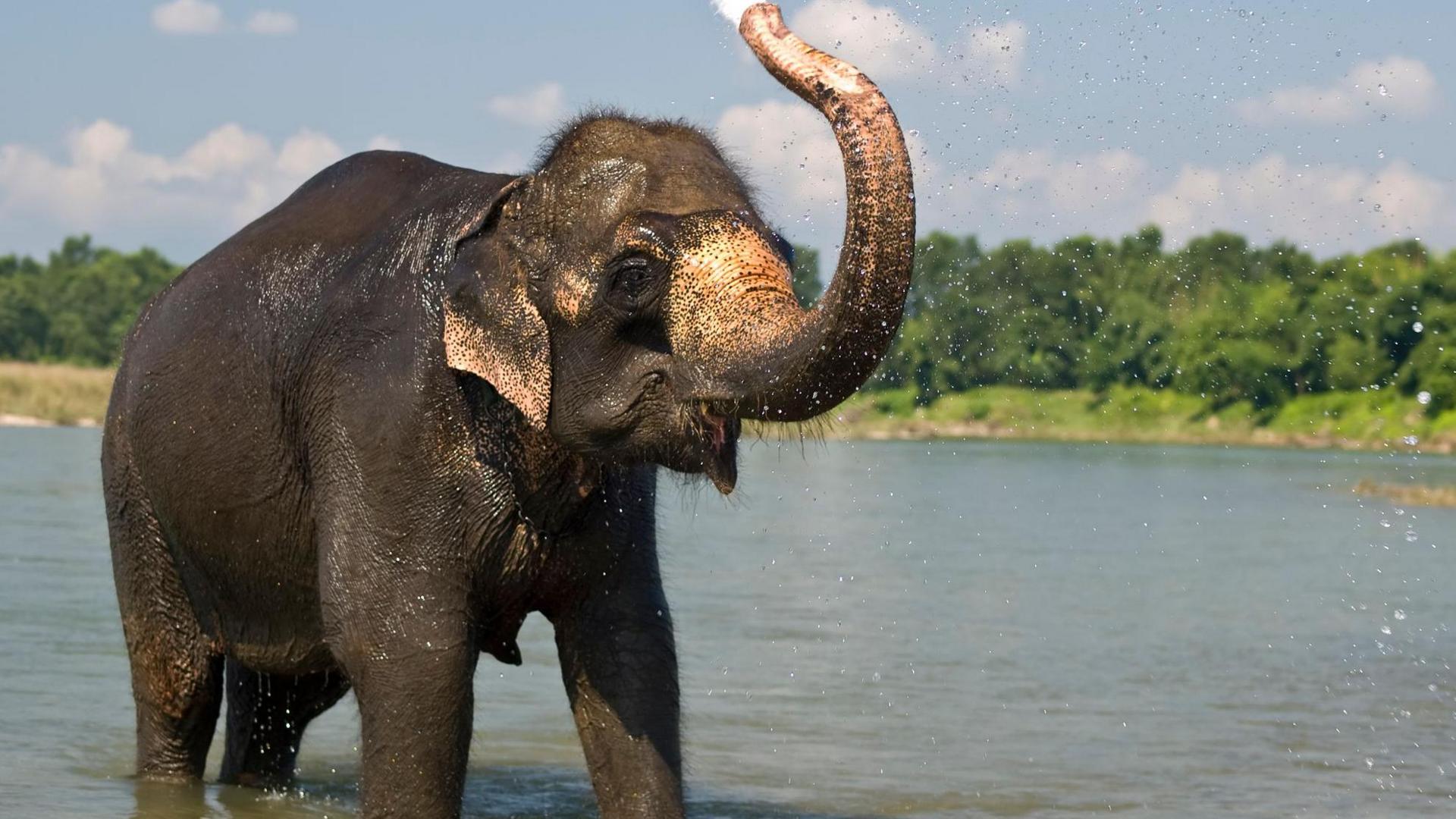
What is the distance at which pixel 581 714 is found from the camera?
20.8 ft

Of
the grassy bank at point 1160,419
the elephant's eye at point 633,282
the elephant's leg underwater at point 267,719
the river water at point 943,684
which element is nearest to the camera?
the elephant's eye at point 633,282

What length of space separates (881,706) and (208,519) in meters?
6.24

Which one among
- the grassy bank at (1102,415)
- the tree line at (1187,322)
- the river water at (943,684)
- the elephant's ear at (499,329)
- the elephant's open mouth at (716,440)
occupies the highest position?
the tree line at (1187,322)

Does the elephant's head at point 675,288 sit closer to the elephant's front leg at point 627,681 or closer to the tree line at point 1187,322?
the elephant's front leg at point 627,681

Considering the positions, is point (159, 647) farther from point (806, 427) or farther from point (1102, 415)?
point (1102, 415)

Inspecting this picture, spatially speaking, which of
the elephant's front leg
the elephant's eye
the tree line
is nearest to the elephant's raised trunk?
the elephant's eye

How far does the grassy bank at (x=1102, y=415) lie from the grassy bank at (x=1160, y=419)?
5 cm

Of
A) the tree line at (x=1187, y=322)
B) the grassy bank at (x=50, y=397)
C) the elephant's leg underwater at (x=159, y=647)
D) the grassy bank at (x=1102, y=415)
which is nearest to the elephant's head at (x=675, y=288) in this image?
the elephant's leg underwater at (x=159, y=647)

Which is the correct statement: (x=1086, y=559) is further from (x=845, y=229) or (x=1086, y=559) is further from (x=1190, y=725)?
(x=845, y=229)

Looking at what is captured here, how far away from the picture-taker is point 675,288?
543 cm

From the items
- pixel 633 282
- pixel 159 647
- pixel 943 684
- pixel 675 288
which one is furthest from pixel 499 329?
pixel 943 684

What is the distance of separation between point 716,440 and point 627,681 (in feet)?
3.79

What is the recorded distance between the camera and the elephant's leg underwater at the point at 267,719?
808 cm

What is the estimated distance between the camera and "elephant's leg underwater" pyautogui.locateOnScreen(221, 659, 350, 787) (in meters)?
8.08
